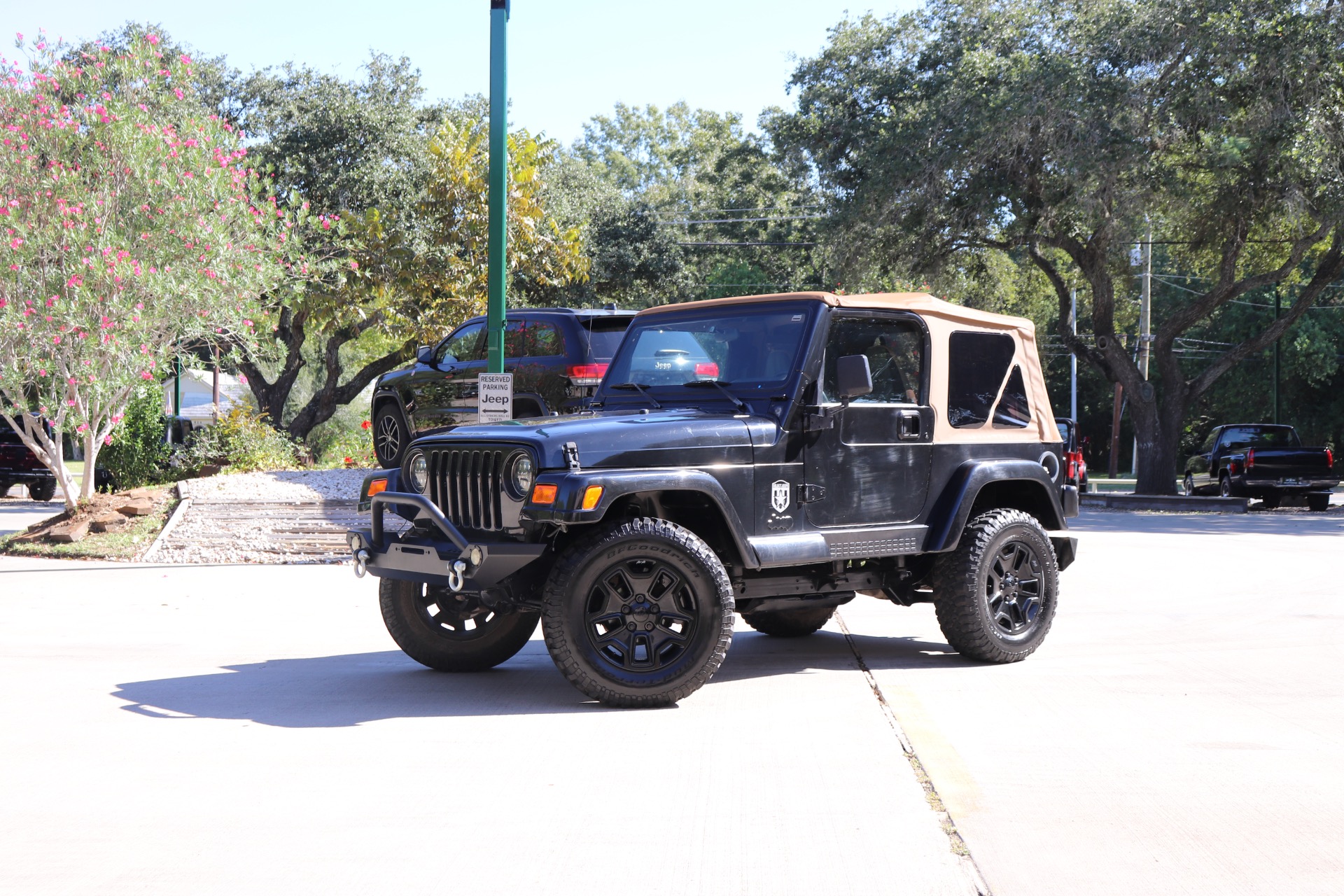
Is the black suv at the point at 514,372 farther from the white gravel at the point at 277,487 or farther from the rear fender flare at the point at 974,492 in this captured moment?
the rear fender flare at the point at 974,492

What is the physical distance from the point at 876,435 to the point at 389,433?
9503 millimetres

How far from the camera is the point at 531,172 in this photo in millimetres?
23859

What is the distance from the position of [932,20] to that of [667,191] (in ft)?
175

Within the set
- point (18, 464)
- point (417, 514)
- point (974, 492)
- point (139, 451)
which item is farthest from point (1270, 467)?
point (18, 464)

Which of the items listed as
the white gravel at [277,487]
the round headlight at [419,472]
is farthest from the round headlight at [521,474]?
the white gravel at [277,487]

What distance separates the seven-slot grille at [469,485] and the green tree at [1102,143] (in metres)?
20.1

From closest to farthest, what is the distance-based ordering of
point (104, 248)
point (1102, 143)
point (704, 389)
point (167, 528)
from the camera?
point (704, 389)
point (104, 248)
point (167, 528)
point (1102, 143)

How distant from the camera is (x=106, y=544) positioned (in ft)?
46.0

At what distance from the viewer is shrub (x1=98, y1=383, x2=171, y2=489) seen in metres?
17.6

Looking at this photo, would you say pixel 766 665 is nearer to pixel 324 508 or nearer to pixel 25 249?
pixel 324 508

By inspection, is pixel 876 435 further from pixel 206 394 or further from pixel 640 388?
pixel 206 394

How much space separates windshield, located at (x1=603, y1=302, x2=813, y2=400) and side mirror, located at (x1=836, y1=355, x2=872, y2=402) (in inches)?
14.1

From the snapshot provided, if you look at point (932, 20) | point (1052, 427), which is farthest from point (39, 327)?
point (932, 20)

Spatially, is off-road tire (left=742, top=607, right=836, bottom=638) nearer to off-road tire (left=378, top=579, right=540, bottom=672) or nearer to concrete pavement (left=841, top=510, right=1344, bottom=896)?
concrete pavement (left=841, top=510, right=1344, bottom=896)
